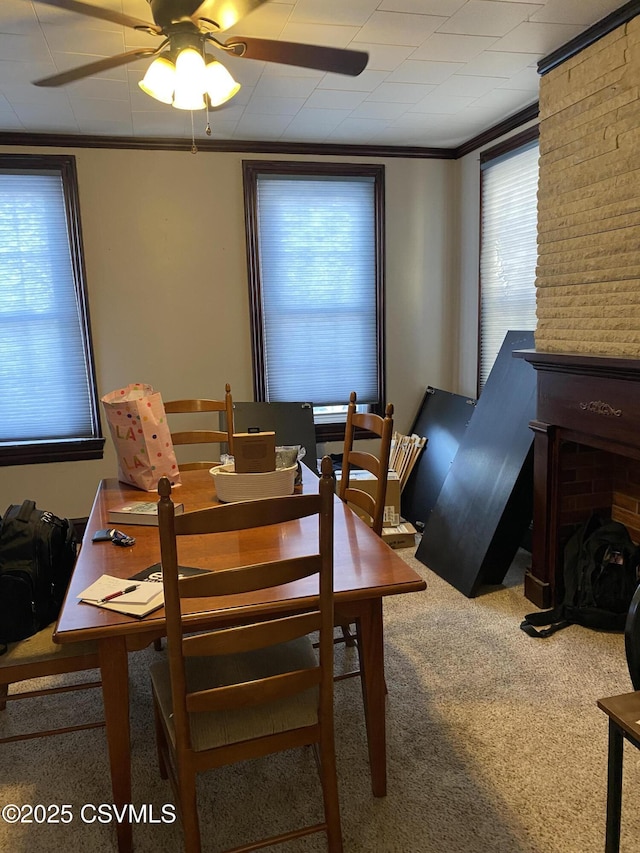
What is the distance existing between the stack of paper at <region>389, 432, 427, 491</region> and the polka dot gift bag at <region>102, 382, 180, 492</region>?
213cm

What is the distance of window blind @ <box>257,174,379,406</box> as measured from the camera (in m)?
4.03

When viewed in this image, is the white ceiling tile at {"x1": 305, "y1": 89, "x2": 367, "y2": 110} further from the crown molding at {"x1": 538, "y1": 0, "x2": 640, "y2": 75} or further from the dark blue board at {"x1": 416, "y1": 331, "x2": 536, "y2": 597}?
the dark blue board at {"x1": 416, "y1": 331, "x2": 536, "y2": 597}

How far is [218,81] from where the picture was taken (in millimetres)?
1901

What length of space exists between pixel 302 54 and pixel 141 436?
137cm

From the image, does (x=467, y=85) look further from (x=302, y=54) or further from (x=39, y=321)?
(x=39, y=321)

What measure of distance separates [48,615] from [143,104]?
2527 mm

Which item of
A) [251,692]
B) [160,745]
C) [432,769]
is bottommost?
[432,769]

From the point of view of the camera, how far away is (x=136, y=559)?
1711 mm

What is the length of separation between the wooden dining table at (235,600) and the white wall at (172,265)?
2.09m

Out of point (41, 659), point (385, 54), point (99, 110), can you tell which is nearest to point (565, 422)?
point (385, 54)

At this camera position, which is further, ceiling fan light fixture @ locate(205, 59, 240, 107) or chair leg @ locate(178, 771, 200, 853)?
ceiling fan light fixture @ locate(205, 59, 240, 107)

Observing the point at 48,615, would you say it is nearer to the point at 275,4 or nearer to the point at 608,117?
the point at 275,4

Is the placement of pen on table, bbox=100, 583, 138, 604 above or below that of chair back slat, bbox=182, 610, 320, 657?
above

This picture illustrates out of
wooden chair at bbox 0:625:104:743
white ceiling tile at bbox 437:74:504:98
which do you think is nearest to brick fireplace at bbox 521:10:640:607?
white ceiling tile at bbox 437:74:504:98
